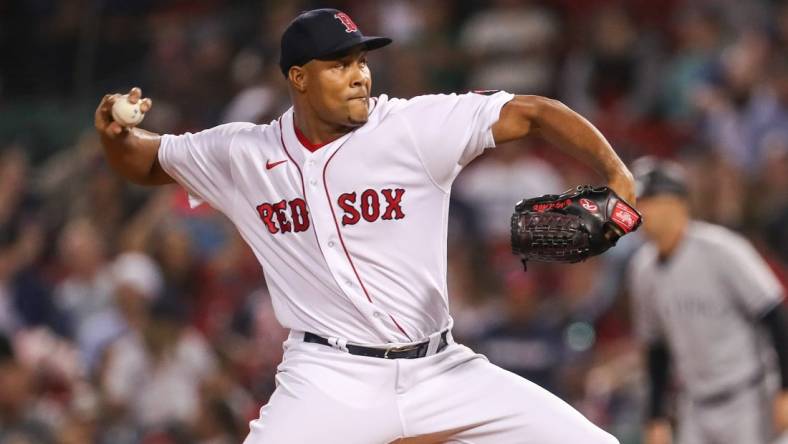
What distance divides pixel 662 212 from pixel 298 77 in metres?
2.53

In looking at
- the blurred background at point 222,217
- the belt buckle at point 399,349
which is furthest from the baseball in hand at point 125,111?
the blurred background at point 222,217

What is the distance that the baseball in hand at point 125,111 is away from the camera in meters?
4.55

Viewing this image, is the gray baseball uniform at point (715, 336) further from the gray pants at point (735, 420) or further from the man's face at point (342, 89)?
the man's face at point (342, 89)

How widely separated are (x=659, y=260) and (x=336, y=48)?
2850 mm

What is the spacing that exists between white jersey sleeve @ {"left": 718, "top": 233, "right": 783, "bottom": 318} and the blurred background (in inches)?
52.6

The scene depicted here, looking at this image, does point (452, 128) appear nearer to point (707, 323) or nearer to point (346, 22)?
point (346, 22)

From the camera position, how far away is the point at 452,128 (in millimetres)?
4211

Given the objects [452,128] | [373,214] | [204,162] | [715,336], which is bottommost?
[715,336]

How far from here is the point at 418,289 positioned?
4.33 meters

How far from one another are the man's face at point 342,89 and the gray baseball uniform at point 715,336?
103 inches

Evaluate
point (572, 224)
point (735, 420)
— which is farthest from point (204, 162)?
point (735, 420)

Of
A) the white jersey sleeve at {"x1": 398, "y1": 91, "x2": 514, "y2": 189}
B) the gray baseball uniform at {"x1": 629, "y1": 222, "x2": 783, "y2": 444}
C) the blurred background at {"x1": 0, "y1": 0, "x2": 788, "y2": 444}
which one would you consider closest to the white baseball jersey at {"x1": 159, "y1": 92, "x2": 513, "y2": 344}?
the white jersey sleeve at {"x1": 398, "y1": 91, "x2": 514, "y2": 189}

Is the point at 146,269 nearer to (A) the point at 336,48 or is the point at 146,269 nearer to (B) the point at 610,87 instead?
(B) the point at 610,87

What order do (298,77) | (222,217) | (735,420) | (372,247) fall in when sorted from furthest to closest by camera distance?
1. (222,217)
2. (735,420)
3. (298,77)
4. (372,247)
